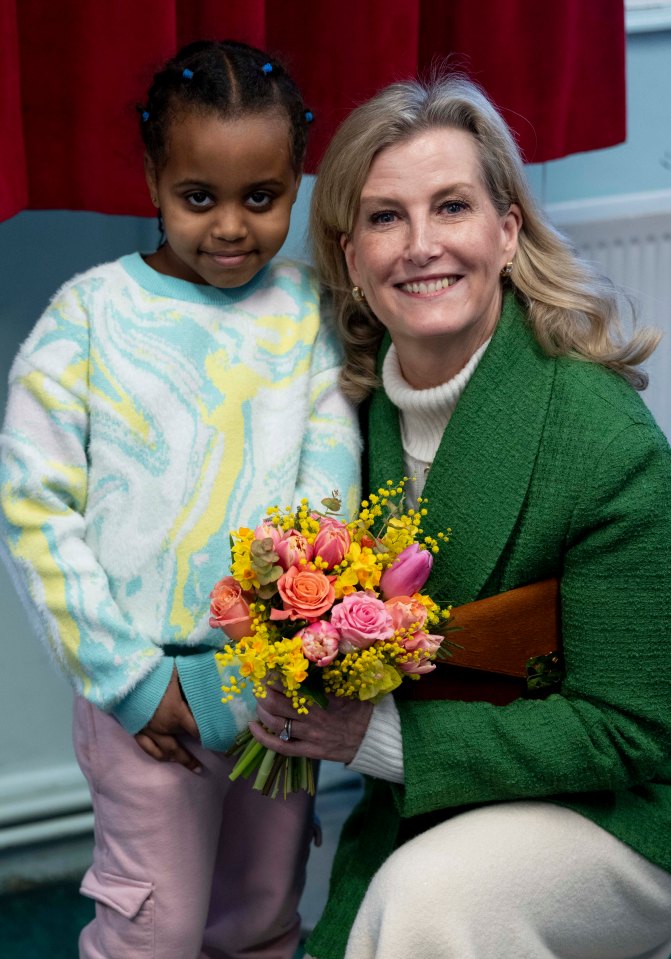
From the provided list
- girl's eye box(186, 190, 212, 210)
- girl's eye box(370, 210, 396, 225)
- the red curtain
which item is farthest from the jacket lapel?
the red curtain

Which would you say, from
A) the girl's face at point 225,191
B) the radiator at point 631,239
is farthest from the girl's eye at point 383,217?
the radiator at point 631,239

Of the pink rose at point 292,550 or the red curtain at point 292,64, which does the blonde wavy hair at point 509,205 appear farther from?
the pink rose at point 292,550

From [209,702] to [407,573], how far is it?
40cm

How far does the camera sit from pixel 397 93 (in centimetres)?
175

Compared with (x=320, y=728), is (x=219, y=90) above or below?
above

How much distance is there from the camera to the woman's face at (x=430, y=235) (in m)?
1.67

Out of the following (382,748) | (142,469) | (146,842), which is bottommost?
(146,842)

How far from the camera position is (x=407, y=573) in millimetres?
1479

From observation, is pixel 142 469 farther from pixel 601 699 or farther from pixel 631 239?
pixel 631 239

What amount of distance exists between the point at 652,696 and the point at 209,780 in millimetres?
646

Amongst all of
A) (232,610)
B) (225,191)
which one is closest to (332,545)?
(232,610)

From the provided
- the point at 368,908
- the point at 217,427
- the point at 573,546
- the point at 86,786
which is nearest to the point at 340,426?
the point at 217,427

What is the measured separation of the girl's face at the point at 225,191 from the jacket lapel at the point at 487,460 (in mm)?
359

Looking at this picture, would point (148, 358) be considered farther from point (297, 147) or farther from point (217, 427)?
point (297, 147)
